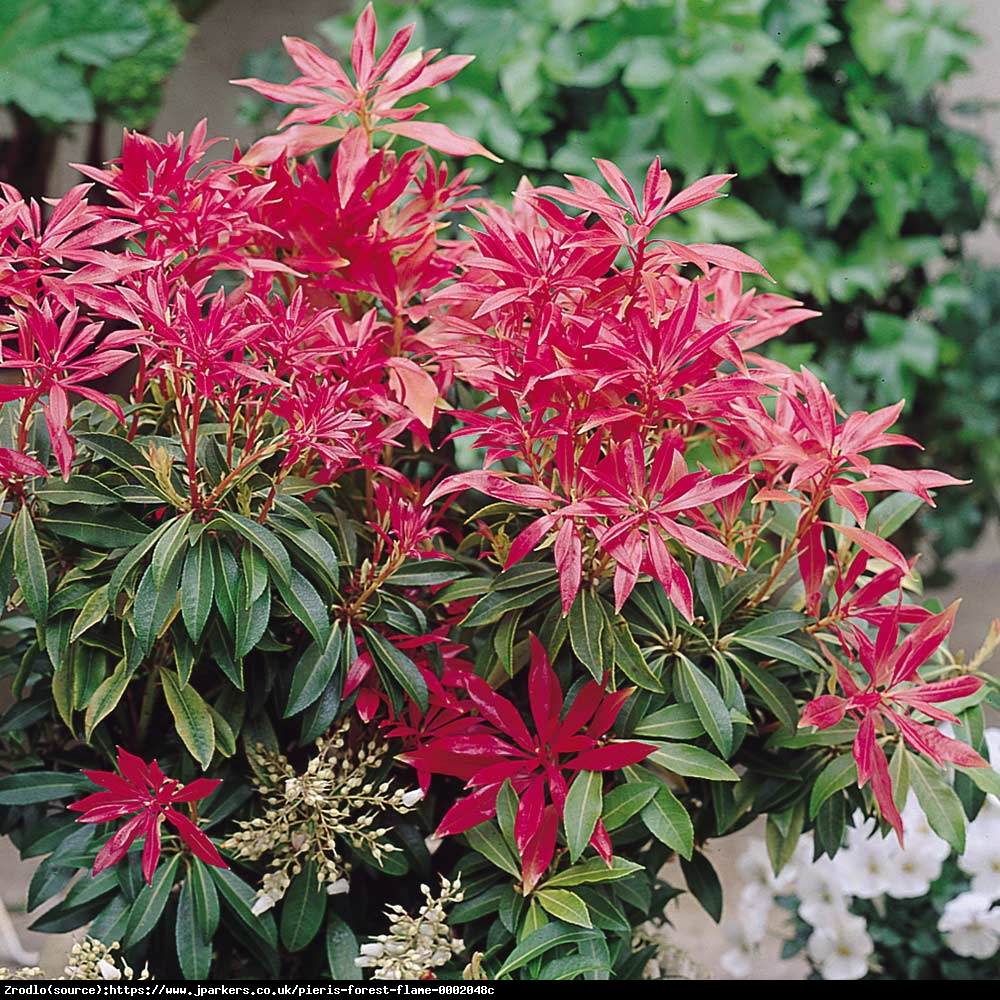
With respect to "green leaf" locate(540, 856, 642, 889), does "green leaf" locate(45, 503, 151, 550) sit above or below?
above

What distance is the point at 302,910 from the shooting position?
68 cm

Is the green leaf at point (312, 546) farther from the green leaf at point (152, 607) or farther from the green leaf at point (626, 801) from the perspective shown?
the green leaf at point (626, 801)

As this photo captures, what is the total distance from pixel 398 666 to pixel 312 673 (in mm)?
47

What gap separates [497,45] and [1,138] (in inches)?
37.8

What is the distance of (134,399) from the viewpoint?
715 millimetres

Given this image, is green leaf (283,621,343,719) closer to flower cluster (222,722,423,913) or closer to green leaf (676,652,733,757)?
flower cluster (222,722,423,913)

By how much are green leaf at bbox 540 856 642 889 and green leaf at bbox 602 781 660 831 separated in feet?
0.07

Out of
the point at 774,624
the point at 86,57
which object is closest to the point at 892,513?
the point at 774,624

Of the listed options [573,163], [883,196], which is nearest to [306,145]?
[573,163]

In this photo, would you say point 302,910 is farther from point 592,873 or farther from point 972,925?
point 972,925

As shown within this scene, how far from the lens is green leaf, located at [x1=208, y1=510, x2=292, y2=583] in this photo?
0.60 metres

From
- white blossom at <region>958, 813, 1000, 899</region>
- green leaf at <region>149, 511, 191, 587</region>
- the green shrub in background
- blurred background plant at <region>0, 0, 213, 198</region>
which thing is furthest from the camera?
blurred background plant at <region>0, 0, 213, 198</region>

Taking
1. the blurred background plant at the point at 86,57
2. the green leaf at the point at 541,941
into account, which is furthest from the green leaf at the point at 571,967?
the blurred background plant at the point at 86,57

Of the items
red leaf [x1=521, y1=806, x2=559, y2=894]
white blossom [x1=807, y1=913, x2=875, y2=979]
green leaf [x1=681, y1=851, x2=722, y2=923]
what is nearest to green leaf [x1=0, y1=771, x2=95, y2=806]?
red leaf [x1=521, y1=806, x2=559, y2=894]
